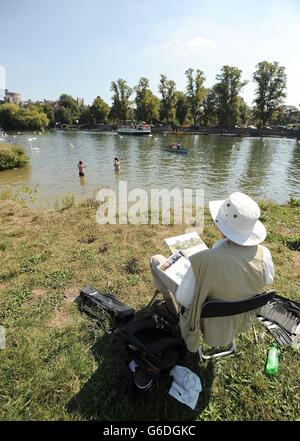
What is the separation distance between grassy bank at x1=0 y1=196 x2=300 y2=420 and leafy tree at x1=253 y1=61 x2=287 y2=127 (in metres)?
72.0

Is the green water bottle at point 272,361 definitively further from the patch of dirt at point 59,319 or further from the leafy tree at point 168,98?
the leafy tree at point 168,98

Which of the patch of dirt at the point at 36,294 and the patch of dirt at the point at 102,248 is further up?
the patch of dirt at the point at 102,248

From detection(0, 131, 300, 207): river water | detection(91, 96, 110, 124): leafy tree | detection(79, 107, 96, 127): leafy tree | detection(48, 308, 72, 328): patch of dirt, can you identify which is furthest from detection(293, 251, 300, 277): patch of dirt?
detection(79, 107, 96, 127): leafy tree

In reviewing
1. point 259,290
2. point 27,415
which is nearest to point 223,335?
point 259,290

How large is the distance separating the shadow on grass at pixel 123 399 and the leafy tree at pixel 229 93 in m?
73.8

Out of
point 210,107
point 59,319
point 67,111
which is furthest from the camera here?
point 67,111

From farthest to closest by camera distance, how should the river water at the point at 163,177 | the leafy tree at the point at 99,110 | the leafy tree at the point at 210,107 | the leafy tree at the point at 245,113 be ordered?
the leafy tree at the point at 99,110, the leafy tree at the point at 245,113, the leafy tree at the point at 210,107, the river water at the point at 163,177

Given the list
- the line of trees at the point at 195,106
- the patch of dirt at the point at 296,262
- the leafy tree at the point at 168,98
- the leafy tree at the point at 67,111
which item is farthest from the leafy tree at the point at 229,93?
the patch of dirt at the point at 296,262

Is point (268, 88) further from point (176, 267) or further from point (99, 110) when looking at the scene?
point (176, 267)

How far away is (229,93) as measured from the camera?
68.5 metres

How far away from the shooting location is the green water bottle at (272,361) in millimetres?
2658

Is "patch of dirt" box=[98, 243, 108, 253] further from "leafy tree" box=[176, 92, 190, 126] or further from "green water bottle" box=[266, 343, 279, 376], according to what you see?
"leafy tree" box=[176, 92, 190, 126]

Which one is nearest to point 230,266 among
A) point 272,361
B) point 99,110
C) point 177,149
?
point 272,361

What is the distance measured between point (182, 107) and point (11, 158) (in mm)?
69384
